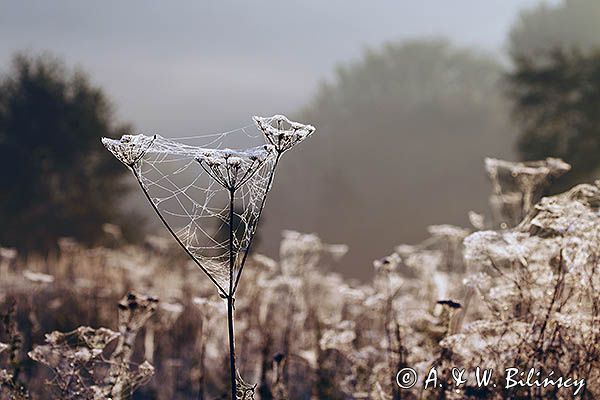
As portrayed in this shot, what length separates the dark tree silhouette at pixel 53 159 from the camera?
24.0 metres

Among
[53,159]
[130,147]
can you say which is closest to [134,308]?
[130,147]

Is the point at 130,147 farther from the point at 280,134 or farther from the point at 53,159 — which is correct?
the point at 53,159

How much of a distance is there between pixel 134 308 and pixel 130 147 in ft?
4.37

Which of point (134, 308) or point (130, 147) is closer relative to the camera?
point (130, 147)

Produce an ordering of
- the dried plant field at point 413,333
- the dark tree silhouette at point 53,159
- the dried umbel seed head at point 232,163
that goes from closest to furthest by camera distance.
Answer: the dried umbel seed head at point 232,163
the dried plant field at point 413,333
the dark tree silhouette at point 53,159

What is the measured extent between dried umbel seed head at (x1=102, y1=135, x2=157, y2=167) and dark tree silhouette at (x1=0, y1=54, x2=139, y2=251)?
21.4 m

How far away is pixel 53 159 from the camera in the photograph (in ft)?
81.9

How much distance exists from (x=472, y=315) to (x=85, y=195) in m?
18.5

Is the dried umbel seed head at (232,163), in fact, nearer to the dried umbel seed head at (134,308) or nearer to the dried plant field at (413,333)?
the dried plant field at (413,333)

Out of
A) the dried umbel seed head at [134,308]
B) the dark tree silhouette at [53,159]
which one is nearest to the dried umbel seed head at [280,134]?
the dried umbel seed head at [134,308]

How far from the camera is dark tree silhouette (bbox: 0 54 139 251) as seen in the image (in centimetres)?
2397

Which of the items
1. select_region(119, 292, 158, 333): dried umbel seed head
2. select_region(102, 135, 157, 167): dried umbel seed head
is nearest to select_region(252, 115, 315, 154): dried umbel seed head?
select_region(102, 135, 157, 167): dried umbel seed head

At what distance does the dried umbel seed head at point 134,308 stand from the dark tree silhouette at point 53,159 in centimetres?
2012

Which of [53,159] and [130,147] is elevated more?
[53,159]
